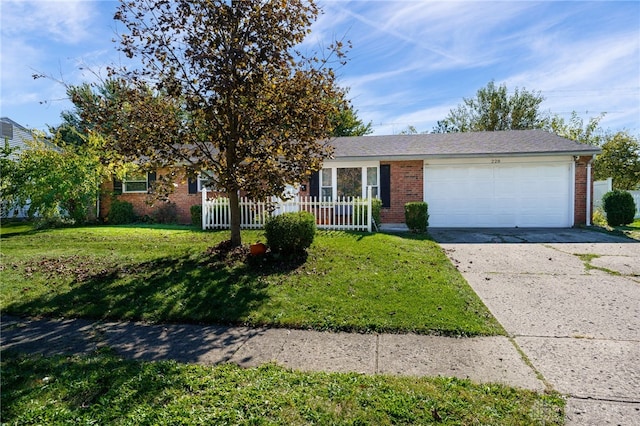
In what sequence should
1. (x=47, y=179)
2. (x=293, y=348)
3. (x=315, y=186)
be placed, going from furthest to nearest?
(x=315, y=186), (x=47, y=179), (x=293, y=348)

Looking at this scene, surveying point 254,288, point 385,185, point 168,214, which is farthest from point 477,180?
point 168,214

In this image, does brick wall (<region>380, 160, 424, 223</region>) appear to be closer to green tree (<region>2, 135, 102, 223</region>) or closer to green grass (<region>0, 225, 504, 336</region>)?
green grass (<region>0, 225, 504, 336</region>)

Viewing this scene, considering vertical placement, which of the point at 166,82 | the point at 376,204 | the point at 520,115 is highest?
the point at 520,115

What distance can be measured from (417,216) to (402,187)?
2709mm

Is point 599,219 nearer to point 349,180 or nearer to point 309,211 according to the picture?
point 349,180

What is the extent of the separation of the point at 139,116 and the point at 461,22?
691 centimetres

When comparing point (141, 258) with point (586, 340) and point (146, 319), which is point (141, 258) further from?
point (586, 340)

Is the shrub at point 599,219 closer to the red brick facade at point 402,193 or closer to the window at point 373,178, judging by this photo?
the red brick facade at point 402,193

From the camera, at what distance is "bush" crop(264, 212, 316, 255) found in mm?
7117

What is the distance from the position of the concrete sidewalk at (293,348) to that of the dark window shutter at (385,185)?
10010 millimetres

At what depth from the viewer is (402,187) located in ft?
45.3

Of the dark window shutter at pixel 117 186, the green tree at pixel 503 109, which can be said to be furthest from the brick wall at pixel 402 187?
the green tree at pixel 503 109

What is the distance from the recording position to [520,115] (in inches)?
1157

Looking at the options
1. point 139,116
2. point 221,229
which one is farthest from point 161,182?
point 221,229
